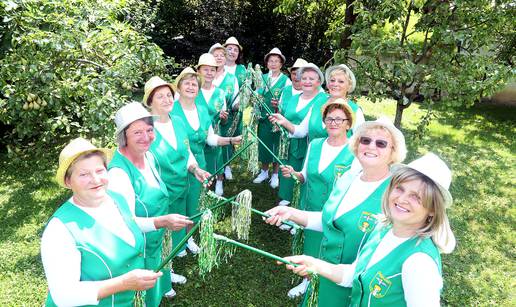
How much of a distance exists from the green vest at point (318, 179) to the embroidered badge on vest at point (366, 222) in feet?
3.25

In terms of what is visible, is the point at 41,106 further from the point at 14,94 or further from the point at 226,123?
the point at 226,123

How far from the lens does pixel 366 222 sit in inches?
109

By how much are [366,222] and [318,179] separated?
1.19 metres

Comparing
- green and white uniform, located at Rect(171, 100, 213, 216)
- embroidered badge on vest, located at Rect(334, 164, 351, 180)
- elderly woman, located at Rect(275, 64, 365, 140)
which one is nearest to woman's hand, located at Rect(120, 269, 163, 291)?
embroidered badge on vest, located at Rect(334, 164, 351, 180)

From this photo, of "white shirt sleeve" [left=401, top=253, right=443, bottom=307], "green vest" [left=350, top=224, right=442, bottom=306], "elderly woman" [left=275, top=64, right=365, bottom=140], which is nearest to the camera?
"white shirt sleeve" [left=401, top=253, right=443, bottom=307]

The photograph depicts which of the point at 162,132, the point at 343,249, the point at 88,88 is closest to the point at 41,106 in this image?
the point at 88,88

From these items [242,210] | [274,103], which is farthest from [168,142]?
[274,103]

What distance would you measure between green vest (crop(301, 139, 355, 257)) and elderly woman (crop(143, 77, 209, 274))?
110 centimetres

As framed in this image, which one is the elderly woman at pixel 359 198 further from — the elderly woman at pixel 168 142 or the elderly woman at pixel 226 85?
the elderly woman at pixel 226 85

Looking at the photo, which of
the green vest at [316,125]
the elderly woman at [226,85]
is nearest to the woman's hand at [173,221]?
the green vest at [316,125]

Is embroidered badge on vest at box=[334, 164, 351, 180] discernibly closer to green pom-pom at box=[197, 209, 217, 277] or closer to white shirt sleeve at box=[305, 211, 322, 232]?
white shirt sleeve at box=[305, 211, 322, 232]

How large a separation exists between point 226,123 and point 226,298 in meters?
3.18

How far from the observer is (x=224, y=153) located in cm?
700

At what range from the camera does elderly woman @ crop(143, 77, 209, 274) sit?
13.0 feet
